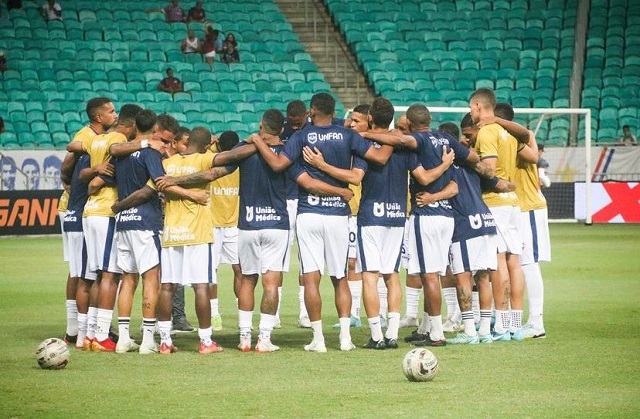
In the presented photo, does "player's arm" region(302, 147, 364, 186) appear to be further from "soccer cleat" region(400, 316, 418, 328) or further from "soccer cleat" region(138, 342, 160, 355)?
"soccer cleat" region(400, 316, 418, 328)

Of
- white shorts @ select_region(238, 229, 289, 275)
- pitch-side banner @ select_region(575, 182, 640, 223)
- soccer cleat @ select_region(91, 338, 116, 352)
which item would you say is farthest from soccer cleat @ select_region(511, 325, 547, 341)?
pitch-side banner @ select_region(575, 182, 640, 223)

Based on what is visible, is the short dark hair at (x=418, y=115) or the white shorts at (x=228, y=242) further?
the white shorts at (x=228, y=242)

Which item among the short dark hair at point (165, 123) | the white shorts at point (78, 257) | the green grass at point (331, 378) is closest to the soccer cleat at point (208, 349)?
the green grass at point (331, 378)

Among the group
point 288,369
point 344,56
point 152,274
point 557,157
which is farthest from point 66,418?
point 344,56

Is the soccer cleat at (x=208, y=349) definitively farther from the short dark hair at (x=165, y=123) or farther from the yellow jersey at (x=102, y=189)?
the short dark hair at (x=165, y=123)

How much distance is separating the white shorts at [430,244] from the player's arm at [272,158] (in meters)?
1.50

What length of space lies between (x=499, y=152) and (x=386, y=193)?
138 cm

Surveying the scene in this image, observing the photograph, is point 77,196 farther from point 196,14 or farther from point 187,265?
point 196,14

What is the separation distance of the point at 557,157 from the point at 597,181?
1280 millimetres

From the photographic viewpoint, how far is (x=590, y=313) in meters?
14.6

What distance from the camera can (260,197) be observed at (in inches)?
460

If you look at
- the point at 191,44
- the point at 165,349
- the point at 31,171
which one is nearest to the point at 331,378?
the point at 165,349

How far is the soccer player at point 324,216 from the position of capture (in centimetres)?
1152

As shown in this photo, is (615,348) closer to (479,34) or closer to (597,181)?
(597,181)
